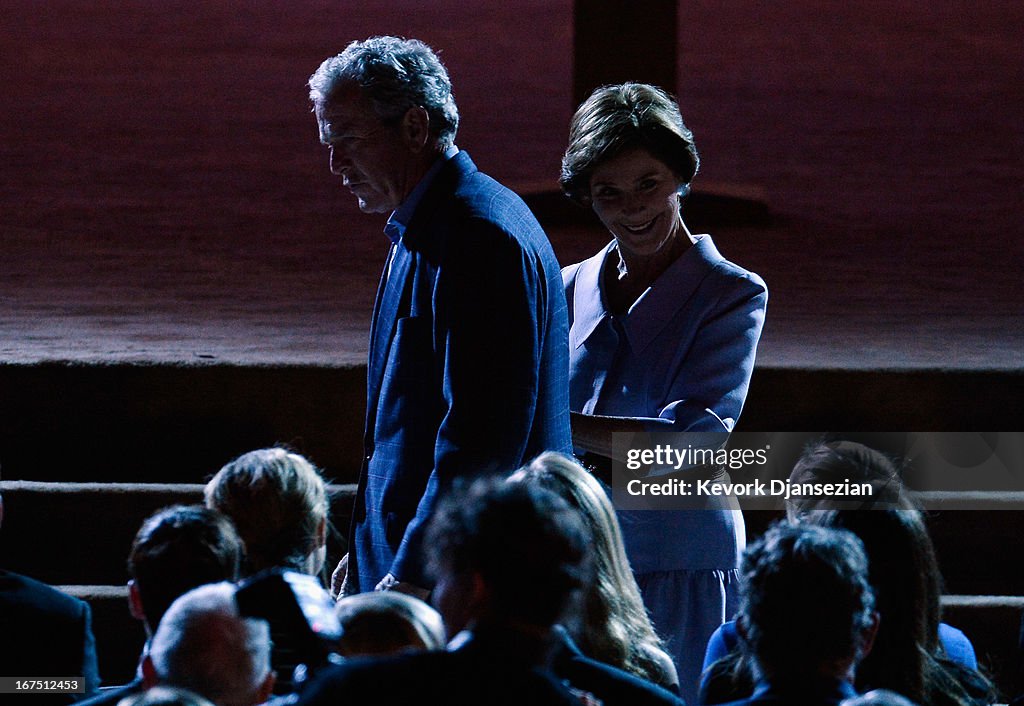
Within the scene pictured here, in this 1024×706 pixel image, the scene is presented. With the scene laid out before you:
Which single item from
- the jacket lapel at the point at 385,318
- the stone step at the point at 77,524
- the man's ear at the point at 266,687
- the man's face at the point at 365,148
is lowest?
the stone step at the point at 77,524

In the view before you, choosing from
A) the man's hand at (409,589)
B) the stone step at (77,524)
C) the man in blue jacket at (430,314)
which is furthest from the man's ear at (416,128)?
the stone step at (77,524)

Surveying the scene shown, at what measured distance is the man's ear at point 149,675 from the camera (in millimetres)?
1970

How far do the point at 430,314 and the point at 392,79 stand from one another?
16.2 inches

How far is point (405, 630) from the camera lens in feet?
6.59

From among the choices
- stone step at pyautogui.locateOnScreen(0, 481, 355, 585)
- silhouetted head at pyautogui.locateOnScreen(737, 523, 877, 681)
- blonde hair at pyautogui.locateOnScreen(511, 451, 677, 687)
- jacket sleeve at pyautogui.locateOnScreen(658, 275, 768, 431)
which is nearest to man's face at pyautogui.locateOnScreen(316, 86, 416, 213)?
blonde hair at pyautogui.locateOnScreen(511, 451, 677, 687)

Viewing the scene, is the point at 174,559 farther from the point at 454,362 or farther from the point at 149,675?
the point at 454,362

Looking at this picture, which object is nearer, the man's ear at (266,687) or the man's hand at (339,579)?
the man's ear at (266,687)

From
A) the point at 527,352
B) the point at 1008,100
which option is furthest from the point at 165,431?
the point at 1008,100

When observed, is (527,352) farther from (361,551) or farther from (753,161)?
(753,161)

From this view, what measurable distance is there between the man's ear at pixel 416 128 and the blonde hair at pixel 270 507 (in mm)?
606

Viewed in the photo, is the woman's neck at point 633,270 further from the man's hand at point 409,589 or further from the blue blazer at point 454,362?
the man's hand at point 409,589

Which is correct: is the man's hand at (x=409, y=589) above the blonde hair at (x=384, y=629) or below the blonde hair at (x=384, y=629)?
below

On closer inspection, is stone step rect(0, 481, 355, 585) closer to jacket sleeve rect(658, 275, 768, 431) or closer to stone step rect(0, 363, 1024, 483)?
stone step rect(0, 363, 1024, 483)

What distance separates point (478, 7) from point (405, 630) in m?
14.0
